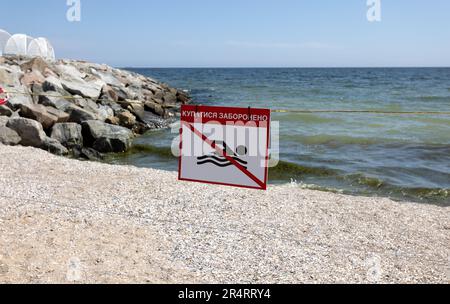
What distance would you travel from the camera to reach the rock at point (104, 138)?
47.1 ft

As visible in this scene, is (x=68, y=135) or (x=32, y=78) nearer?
(x=68, y=135)

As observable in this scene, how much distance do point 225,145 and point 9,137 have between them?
28.6ft

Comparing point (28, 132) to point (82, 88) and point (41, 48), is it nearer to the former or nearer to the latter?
point (82, 88)

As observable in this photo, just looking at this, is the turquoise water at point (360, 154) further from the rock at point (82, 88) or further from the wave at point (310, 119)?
the rock at point (82, 88)

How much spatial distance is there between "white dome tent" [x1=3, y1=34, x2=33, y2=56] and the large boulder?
803 inches

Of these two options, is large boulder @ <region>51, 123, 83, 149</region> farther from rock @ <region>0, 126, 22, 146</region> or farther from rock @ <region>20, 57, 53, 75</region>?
rock @ <region>20, 57, 53, 75</region>

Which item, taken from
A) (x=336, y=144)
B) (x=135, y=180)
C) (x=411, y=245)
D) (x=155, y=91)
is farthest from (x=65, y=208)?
(x=155, y=91)

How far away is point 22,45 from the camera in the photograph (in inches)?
1294

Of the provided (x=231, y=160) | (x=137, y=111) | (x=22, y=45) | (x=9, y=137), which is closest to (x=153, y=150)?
(x=9, y=137)

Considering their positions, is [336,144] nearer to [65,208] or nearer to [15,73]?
[65,208]

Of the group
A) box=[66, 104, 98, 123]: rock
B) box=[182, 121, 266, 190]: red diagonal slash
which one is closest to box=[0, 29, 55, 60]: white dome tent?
box=[66, 104, 98, 123]: rock

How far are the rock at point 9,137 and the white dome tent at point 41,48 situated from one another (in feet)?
71.9

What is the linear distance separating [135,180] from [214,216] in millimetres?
2612

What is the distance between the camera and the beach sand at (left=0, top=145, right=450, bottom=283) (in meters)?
5.11
